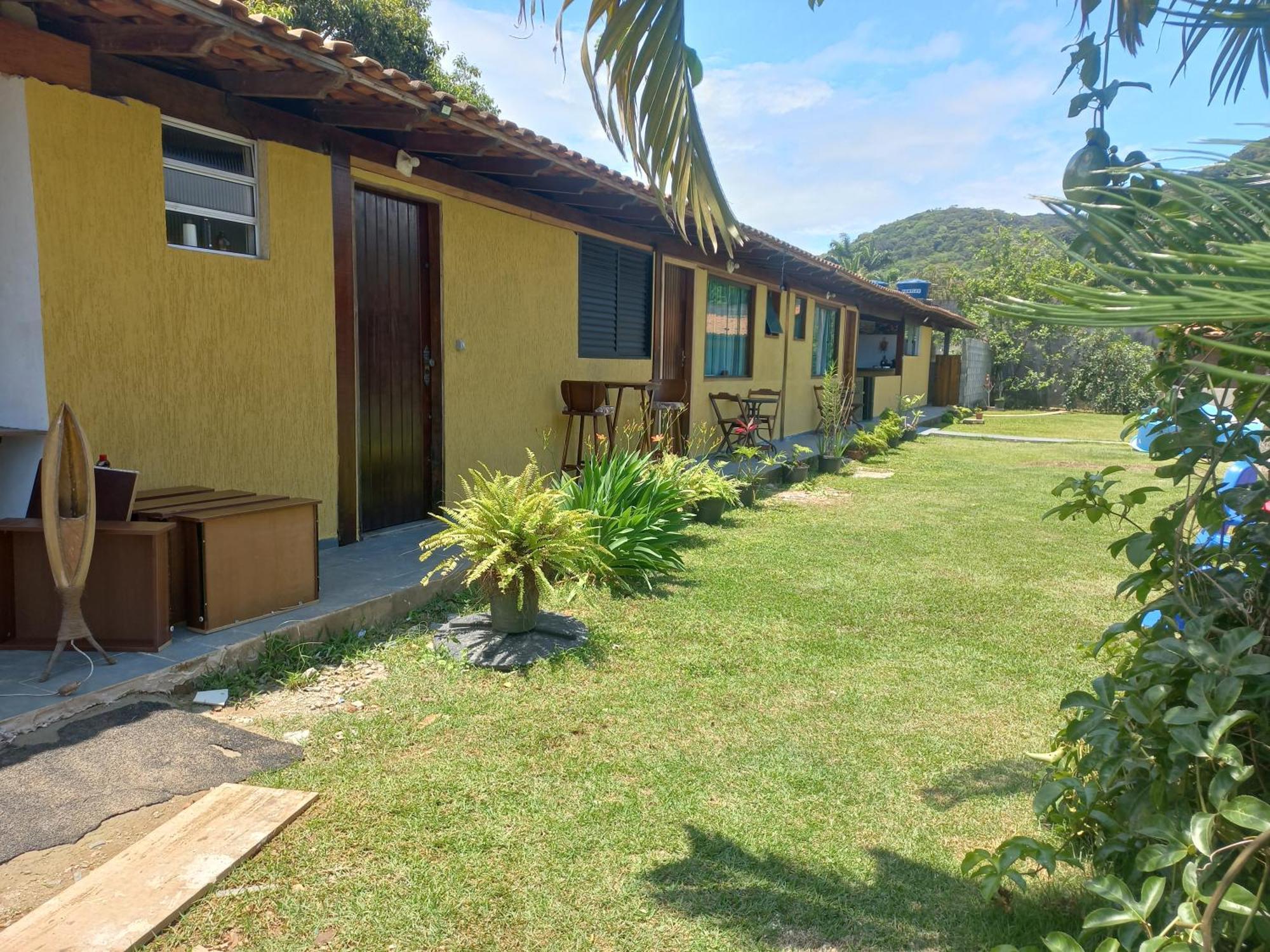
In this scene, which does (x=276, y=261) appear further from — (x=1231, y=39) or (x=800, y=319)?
(x=800, y=319)

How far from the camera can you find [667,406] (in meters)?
9.30

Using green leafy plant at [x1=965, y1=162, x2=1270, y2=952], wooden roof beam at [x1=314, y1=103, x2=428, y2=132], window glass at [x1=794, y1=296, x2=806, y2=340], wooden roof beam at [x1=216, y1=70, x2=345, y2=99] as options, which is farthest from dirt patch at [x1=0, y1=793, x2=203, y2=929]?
window glass at [x1=794, y1=296, x2=806, y2=340]

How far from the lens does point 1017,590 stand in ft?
18.9

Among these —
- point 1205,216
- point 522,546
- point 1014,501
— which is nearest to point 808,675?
point 522,546

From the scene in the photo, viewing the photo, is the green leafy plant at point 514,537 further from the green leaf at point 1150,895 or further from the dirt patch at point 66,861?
the green leaf at point 1150,895

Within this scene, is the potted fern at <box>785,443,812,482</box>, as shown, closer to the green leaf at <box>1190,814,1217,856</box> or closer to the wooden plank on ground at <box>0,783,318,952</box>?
the wooden plank on ground at <box>0,783,318,952</box>

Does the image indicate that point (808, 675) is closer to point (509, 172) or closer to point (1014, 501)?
point (509, 172)

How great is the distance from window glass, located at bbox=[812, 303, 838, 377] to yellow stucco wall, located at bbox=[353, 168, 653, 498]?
9147 millimetres

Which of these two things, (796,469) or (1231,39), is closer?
(1231,39)

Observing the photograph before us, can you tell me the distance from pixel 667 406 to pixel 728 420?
11.4 feet

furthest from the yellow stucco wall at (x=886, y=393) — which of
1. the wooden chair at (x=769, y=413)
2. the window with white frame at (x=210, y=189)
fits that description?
the window with white frame at (x=210, y=189)

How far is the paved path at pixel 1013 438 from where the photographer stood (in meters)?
17.2

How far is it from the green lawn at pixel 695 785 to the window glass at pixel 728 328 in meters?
7.19

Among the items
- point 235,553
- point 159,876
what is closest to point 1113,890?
point 159,876
